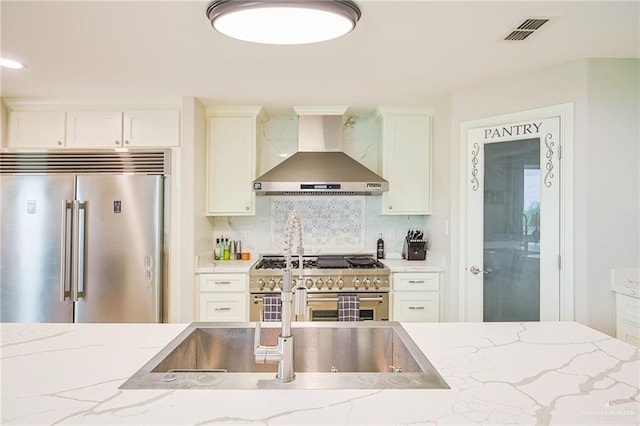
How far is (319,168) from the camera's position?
354 cm

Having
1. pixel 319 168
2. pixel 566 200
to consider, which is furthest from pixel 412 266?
pixel 566 200

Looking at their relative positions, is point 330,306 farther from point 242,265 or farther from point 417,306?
point 242,265

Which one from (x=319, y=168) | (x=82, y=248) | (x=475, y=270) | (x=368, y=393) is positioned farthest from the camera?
(x=319, y=168)

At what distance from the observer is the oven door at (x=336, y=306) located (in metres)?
3.29

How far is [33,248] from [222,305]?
1.60 meters

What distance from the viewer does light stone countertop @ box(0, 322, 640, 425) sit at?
3.00ft

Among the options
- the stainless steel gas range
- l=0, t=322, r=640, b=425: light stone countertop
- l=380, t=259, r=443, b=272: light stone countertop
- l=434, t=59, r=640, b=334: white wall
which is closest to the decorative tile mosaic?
l=380, t=259, r=443, b=272: light stone countertop

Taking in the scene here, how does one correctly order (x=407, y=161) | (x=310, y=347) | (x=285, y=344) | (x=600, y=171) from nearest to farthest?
(x=285, y=344) < (x=310, y=347) < (x=600, y=171) < (x=407, y=161)

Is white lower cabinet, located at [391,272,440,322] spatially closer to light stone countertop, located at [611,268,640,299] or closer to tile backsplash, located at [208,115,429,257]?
tile backsplash, located at [208,115,429,257]

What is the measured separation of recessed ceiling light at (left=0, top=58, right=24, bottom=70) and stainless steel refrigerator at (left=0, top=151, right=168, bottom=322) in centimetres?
90

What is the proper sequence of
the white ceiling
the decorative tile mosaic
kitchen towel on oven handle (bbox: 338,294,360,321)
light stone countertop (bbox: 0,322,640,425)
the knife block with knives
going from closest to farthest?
light stone countertop (bbox: 0,322,640,425), the white ceiling, kitchen towel on oven handle (bbox: 338,294,360,321), the knife block with knives, the decorative tile mosaic

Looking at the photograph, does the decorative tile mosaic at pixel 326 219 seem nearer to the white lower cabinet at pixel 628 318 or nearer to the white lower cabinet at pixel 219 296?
the white lower cabinet at pixel 219 296

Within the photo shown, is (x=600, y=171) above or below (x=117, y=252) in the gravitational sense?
above

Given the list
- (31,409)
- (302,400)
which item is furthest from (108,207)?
(302,400)
